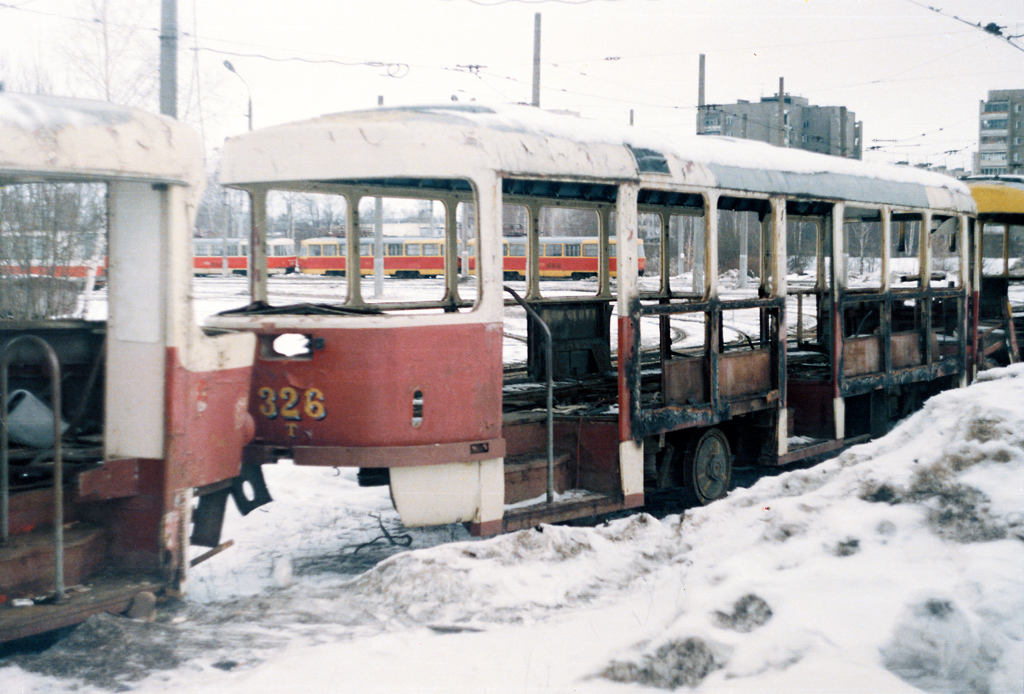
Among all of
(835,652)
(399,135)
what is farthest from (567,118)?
(835,652)

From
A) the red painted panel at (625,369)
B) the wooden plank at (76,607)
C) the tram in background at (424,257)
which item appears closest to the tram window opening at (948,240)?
the red painted panel at (625,369)

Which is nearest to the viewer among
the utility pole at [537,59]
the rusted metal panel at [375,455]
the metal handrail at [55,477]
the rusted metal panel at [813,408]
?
the metal handrail at [55,477]

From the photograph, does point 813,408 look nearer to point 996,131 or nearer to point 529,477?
point 529,477

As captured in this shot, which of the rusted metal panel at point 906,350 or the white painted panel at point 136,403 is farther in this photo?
the rusted metal panel at point 906,350

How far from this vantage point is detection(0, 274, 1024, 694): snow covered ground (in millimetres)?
3604

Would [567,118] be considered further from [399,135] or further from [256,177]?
[256,177]

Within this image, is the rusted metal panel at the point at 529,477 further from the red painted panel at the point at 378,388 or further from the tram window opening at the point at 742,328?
the tram window opening at the point at 742,328

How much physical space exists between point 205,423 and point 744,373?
447 cm

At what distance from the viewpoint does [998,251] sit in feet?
43.2

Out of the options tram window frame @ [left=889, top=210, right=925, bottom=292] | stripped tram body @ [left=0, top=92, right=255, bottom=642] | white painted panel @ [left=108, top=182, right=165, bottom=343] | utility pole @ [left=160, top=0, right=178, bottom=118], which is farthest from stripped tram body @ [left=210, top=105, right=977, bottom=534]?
utility pole @ [left=160, top=0, right=178, bottom=118]

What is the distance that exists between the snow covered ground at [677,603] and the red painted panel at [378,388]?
76 cm

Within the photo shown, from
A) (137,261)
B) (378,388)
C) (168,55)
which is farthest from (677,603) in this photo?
(168,55)

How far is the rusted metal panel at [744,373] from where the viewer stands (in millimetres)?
7547

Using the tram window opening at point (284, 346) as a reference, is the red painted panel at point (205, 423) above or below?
below
